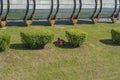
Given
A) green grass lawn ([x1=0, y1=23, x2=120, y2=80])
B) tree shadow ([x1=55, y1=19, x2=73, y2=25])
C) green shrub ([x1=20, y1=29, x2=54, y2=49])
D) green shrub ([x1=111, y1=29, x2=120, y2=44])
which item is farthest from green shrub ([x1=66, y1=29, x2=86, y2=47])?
tree shadow ([x1=55, y1=19, x2=73, y2=25])

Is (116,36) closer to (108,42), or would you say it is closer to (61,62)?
(108,42)

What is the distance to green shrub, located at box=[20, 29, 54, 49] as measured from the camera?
2577 cm

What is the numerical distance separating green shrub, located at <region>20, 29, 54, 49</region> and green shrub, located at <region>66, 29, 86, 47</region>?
198 cm

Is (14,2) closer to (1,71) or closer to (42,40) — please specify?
(42,40)

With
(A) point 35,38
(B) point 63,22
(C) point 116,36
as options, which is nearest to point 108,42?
(C) point 116,36

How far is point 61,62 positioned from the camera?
25.0 m

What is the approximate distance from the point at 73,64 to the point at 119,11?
676 inches

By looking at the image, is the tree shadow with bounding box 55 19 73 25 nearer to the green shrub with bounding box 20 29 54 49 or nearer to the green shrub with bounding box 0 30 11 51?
the green shrub with bounding box 20 29 54 49

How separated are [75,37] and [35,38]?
3.55m

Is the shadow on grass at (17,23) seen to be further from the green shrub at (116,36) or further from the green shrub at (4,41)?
the green shrub at (4,41)

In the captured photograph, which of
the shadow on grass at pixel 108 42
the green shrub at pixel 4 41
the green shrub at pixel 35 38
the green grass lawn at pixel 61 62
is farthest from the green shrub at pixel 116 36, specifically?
the green shrub at pixel 4 41

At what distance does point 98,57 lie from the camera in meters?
26.8

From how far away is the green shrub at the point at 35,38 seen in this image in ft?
84.5

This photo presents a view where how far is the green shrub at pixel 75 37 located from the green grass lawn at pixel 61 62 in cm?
50
